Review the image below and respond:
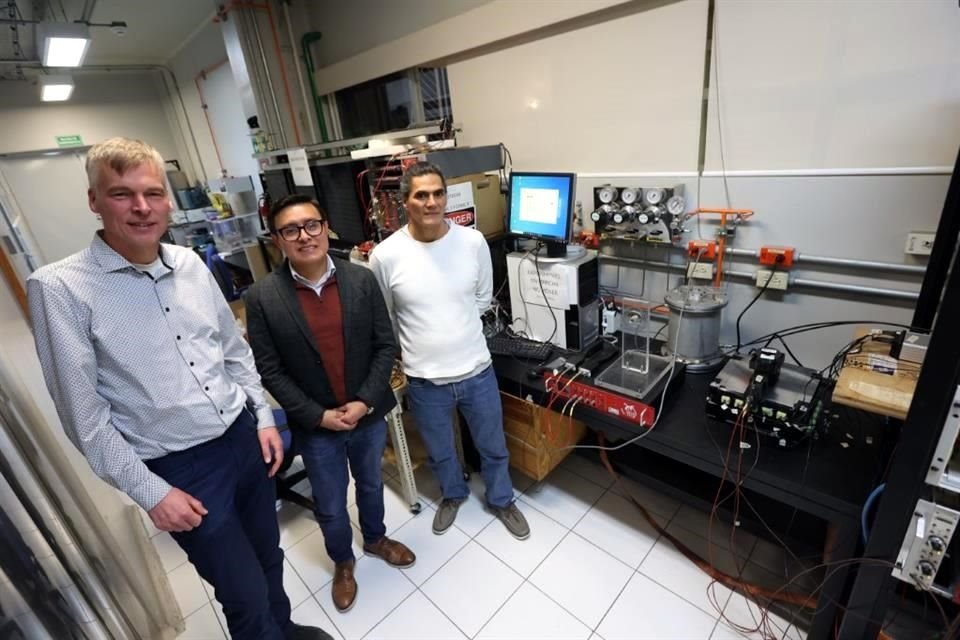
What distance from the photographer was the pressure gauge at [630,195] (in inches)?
75.2

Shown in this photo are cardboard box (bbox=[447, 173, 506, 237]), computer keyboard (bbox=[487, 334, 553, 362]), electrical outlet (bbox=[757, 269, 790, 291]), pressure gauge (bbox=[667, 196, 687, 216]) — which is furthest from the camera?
cardboard box (bbox=[447, 173, 506, 237])

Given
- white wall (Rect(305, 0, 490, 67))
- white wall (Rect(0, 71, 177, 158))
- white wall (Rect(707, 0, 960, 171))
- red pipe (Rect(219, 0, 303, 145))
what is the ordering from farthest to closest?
1. white wall (Rect(0, 71, 177, 158))
2. red pipe (Rect(219, 0, 303, 145))
3. white wall (Rect(305, 0, 490, 67))
4. white wall (Rect(707, 0, 960, 171))

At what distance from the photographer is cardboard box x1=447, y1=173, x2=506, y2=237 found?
2.09 meters

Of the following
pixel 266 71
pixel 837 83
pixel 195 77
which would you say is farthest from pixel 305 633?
pixel 195 77

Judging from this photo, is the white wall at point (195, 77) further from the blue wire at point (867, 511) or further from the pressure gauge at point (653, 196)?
the blue wire at point (867, 511)

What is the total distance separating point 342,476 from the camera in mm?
1616

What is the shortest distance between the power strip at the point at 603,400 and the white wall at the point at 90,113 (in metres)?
6.15

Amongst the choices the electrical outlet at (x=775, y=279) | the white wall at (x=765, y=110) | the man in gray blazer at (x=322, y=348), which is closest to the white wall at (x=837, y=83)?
the white wall at (x=765, y=110)

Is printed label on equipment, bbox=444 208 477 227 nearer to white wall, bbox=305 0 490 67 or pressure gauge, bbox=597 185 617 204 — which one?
pressure gauge, bbox=597 185 617 204

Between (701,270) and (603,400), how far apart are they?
0.76 meters

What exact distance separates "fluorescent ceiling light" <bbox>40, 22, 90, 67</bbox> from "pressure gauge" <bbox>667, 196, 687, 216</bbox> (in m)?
4.54

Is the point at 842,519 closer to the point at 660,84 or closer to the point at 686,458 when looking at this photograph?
the point at 686,458

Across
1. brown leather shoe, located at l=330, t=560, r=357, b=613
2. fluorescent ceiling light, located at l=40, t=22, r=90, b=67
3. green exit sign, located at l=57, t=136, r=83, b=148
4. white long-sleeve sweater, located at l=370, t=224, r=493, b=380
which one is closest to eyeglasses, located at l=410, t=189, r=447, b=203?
white long-sleeve sweater, located at l=370, t=224, r=493, b=380

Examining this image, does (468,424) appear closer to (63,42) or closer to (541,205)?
(541,205)
